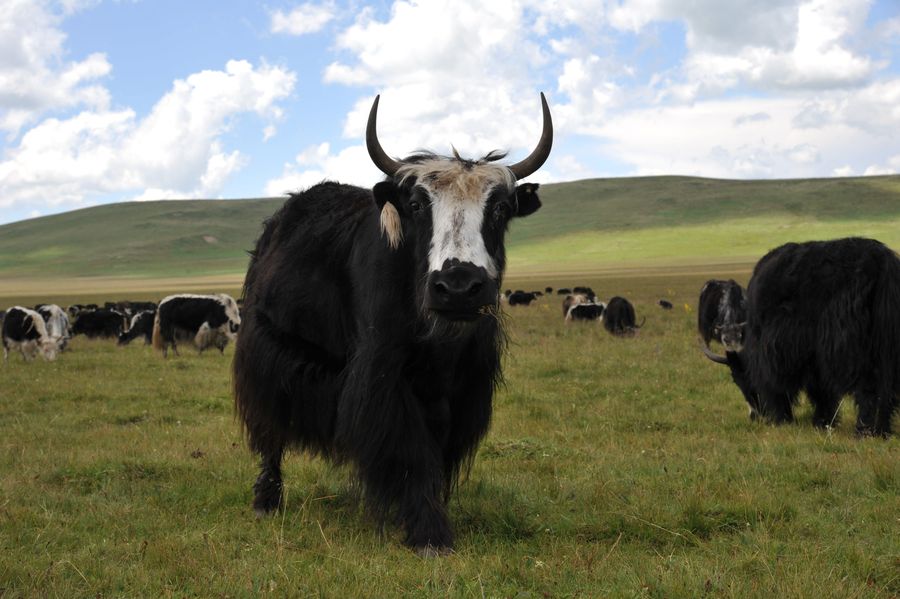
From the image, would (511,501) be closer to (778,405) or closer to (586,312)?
(778,405)

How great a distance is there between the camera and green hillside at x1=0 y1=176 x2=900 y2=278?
127 meters

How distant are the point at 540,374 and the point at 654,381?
1.96 meters

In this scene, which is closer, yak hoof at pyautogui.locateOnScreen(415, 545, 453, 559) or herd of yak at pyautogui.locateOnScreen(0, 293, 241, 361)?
yak hoof at pyautogui.locateOnScreen(415, 545, 453, 559)

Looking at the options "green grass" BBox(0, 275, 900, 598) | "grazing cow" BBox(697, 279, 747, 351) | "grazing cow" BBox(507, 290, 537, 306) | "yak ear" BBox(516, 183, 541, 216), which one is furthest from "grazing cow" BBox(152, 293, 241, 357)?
"grazing cow" BBox(507, 290, 537, 306)

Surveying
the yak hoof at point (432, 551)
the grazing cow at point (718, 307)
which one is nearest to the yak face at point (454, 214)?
the yak hoof at point (432, 551)

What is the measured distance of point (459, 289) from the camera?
4.34 m

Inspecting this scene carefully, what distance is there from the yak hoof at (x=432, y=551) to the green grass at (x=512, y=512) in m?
0.05

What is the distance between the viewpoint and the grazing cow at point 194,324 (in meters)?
19.2

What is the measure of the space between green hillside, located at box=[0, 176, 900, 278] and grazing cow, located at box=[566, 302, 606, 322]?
267 feet

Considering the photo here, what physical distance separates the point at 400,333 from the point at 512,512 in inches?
56.7

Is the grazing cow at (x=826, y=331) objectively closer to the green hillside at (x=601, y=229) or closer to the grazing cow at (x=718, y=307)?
the grazing cow at (x=718, y=307)

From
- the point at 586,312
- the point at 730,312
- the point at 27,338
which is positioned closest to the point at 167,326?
the point at 27,338

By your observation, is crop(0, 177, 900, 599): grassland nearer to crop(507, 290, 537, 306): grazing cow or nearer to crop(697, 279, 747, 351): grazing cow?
crop(697, 279, 747, 351): grazing cow

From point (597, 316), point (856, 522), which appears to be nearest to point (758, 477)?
point (856, 522)
